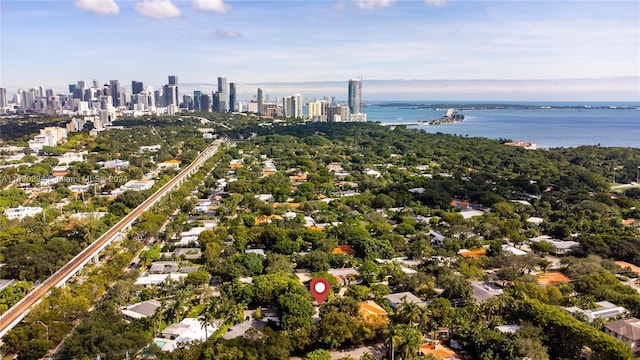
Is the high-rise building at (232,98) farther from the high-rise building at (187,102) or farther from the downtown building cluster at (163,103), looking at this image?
the high-rise building at (187,102)

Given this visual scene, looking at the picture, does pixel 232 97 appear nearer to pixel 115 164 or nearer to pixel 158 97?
pixel 158 97

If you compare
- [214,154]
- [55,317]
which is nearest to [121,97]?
[214,154]

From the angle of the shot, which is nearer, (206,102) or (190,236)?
(190,236)

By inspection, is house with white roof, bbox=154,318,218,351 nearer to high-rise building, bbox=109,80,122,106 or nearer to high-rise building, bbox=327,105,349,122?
high-rise building, bbox=327,105,349,122

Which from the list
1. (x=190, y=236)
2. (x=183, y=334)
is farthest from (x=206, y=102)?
(x=183, y=334)

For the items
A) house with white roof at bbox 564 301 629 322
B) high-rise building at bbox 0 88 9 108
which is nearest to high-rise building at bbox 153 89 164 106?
high-rise building at bbox 0 88 9 108

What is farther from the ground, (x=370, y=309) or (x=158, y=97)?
(x=158, y=97)

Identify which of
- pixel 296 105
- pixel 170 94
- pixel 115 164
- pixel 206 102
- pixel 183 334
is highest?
pixel 170 94
